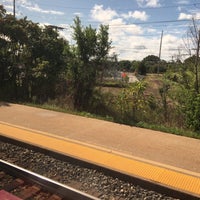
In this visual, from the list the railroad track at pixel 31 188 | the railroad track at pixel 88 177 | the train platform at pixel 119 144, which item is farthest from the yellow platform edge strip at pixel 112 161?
the railroad track at pixel 31 188

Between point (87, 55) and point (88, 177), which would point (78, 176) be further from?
point (87, 55)

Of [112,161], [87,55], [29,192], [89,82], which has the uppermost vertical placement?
[87,55]

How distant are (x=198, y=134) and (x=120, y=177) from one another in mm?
3939

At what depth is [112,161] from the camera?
21.0 feet

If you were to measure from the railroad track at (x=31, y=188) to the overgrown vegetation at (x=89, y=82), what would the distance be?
189 inches

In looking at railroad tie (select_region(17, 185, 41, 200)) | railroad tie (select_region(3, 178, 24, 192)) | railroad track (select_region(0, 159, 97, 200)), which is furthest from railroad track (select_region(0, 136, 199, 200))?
railroad tie (select_region(3, 178, 24, 192))

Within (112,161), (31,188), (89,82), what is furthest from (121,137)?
(89,82)

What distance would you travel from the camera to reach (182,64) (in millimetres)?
10922

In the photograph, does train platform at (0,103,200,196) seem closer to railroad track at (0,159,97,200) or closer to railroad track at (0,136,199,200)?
railroad track at (0,136,199,200)

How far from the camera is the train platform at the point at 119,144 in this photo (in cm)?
593

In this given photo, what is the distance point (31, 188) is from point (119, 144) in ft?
9.55

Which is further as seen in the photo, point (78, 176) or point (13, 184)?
point (78, 176)

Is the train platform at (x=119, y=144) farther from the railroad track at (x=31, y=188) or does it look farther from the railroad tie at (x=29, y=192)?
the railroad tie at (x=29, y=192)

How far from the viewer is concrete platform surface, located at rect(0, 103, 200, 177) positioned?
6.74 meters
